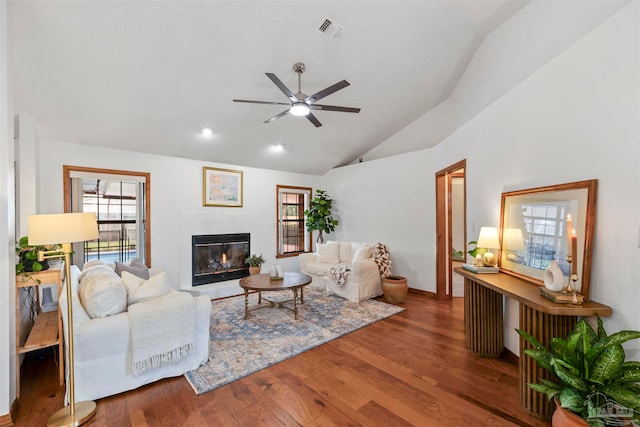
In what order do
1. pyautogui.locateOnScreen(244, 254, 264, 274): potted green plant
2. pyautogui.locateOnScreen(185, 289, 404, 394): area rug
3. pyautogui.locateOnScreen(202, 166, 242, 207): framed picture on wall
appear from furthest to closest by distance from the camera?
pyautogui.locateOnScreen(244, 254, 264, 274): potted green plant < pyautogui.locateOnScreen(202, 166, 242, 207): framed picture on wall < pyautogui.locateOnScreen(185, 289, 404, 394): area rug

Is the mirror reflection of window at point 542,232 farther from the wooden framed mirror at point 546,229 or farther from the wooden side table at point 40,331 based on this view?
the wooden side table at point 40,331

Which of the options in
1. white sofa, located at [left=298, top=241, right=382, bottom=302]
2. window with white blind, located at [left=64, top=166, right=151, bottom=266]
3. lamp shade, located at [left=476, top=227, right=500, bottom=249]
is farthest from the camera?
white sofa, located at [left=298, top=241, right=382, bottom=302]

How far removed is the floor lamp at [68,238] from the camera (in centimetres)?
172

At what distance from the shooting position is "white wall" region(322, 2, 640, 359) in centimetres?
156

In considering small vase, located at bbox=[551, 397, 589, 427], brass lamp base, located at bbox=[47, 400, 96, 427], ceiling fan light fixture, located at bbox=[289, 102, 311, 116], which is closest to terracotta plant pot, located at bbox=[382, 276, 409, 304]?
small vase, located at bbox=[551, 397, 589, 427]

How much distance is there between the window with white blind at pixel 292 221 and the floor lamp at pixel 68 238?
13.4 ft

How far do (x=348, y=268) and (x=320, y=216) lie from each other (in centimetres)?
192

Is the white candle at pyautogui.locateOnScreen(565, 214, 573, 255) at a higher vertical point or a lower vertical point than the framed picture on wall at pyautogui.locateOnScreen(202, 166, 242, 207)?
lower

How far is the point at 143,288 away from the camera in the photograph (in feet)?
7.99

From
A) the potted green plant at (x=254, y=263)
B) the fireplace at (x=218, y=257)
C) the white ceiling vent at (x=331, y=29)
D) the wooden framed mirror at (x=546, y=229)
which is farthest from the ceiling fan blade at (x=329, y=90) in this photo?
the potted green plant at (x=254, y=263)

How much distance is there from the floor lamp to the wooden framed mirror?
333cm

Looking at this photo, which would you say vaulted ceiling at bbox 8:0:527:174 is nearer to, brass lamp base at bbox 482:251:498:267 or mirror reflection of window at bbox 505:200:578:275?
mirror reflection of window at bbox 505:200:578:275

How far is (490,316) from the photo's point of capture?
8.92ft

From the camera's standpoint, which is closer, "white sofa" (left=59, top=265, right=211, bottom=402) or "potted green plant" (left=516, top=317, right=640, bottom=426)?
"potted green plant" (left=516, top=317, right=640, bottom=426)
